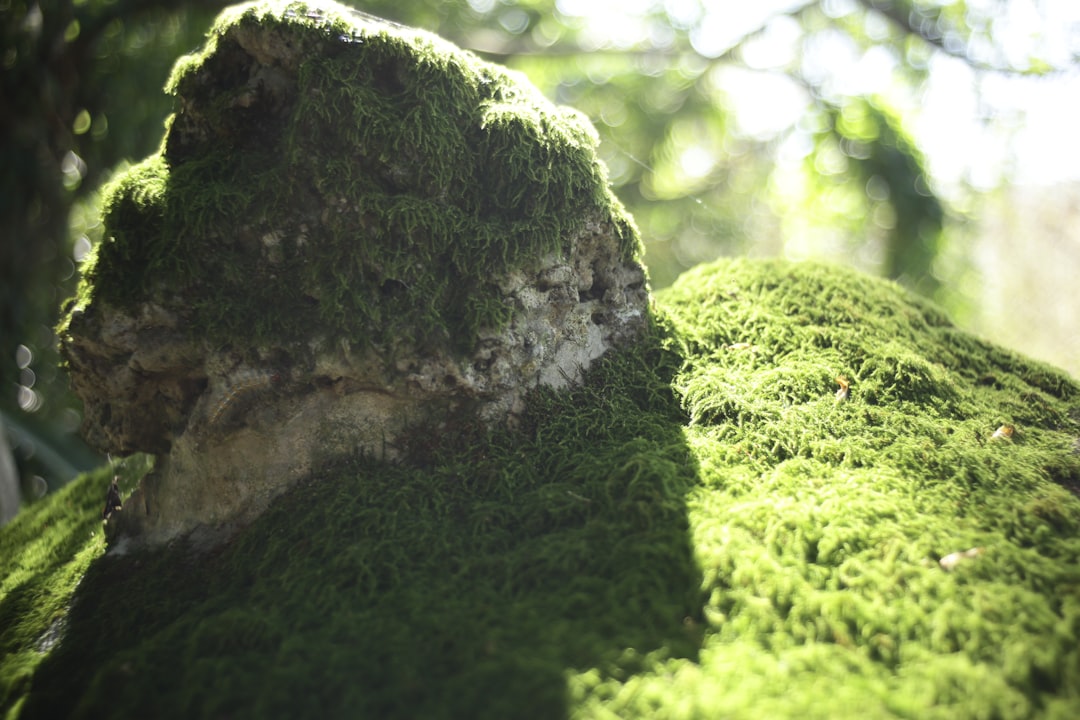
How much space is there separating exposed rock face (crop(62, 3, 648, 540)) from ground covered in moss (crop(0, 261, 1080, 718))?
21 cm

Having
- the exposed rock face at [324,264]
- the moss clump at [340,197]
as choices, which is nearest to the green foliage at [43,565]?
the exposed rock face at [324,264]

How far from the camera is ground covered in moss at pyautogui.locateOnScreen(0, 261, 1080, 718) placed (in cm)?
140

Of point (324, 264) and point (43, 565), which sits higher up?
point (324, 264)

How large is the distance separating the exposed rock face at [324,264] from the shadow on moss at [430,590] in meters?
0.19

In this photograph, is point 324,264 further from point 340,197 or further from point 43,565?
point 43,565

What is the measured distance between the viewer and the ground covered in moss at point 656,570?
140cm

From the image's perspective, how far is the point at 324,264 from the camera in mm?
2141

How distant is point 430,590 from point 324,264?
1140 mm

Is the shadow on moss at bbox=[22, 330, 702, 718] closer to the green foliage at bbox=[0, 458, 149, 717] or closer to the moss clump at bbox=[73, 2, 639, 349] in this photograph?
the green foliage at bbox=[0, 458, 149, 717]

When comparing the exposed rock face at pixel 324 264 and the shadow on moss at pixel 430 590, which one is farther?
the exposed rock face at pixel 324 264

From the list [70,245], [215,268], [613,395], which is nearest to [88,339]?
[215,268]

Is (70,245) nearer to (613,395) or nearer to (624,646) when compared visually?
(613,395)

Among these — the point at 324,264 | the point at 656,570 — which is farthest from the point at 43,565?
the point at 656,570

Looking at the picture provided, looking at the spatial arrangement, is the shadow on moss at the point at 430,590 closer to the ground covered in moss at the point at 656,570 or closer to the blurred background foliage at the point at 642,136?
the ground covered in moss at the point at 656,570
